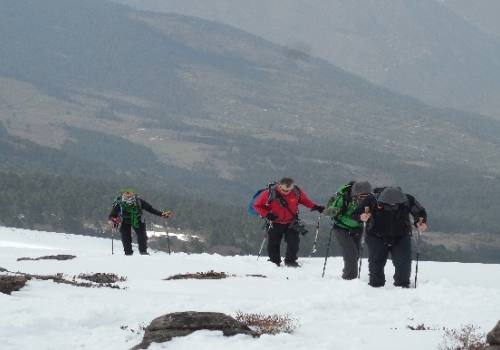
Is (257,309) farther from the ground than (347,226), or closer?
closer

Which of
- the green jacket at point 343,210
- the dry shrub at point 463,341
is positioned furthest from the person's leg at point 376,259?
the dry shrub at point 463,341

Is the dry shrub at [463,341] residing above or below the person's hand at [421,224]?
below

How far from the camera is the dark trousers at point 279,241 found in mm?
19172

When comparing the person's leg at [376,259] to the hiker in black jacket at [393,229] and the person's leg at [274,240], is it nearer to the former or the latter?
the hiker in black jacket at [393,229]

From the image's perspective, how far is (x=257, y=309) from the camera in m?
11.6

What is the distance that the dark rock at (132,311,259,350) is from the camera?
9.34 meters

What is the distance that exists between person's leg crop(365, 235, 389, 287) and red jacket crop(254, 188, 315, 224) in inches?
143

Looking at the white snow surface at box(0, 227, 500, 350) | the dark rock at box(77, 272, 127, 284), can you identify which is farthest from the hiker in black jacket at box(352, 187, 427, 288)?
the dark rock at box(77, 272, 127, 284)

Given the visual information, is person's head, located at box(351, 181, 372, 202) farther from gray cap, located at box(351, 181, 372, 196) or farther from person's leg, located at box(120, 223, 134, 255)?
person's leg, located at box(120, 223, 134, 255)

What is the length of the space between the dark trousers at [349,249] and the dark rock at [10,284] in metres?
7.05

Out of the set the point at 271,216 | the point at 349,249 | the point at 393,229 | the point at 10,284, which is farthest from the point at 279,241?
the point at 10,284

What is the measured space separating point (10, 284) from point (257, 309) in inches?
153

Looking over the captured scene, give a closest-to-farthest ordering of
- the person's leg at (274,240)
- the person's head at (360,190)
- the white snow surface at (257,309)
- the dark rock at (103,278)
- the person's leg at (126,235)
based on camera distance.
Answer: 1. the white snow surface at (257,309)
2. the dark rock at (103,278)
3. the person's head at (360,190)
4. the person's leg at (274,240)
5. the person's leg at (126,235)

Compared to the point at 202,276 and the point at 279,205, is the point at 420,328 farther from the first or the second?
the point at 279,205
